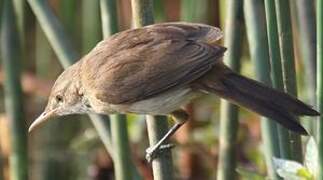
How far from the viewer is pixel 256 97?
1.82 m

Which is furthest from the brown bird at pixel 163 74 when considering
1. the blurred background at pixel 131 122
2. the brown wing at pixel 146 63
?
the blurred background at pixel 131 122

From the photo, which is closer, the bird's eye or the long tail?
the long tail

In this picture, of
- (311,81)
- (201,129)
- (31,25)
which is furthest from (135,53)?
(31,25)

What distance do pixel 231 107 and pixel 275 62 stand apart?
0.31m

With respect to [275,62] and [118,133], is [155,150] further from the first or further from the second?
[275,62]

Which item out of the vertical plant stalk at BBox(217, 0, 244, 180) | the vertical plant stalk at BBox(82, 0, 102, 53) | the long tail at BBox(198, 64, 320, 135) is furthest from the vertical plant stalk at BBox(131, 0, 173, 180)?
the vertical plant stalk at BBox(82, 0, 102, 53)

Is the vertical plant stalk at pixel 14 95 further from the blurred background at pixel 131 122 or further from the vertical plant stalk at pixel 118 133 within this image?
the vertical plant stalk at pixel 118 133

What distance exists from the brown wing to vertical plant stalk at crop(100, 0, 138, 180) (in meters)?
0.03

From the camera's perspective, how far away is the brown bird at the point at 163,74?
6.12ft

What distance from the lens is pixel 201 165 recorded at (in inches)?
116

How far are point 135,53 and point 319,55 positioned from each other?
1.66 ft

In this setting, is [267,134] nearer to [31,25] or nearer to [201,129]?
[201,129]

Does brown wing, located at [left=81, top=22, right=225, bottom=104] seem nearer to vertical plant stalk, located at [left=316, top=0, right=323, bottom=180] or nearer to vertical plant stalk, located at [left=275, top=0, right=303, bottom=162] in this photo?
vertical plant stalk, located at [left=275, top=0, right=303, bottom=162]

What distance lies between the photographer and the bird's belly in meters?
1.89
